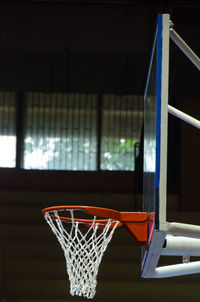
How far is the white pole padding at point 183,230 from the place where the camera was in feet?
10.2

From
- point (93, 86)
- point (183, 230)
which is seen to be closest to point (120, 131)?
point (93, 86)

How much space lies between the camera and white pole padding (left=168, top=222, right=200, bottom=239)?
311cm

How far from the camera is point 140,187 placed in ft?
32.4

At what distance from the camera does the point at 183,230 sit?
129 inches

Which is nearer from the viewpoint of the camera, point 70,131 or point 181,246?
point 181,246

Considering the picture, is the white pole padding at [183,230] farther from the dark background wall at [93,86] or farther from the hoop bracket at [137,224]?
the dark background wall at [93,86]

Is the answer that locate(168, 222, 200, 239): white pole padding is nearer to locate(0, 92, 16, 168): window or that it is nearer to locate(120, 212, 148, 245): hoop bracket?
locate(120, 212, 148, 245): hoop bracket

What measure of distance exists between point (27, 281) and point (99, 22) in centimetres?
350

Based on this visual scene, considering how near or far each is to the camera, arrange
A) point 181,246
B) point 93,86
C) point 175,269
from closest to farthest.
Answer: point 181,246
point 175,269
point 93,86

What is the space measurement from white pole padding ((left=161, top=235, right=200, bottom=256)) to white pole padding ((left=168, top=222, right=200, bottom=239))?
0.70ft

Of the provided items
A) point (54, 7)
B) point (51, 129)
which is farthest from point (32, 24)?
point (51, 129)

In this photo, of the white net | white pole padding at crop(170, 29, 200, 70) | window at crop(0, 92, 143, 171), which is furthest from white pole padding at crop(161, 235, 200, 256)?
window at crop(0, 92, 143, 171)

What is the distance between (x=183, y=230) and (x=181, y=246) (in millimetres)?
450

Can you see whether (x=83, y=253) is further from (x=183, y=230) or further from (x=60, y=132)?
(x=60, y=132)
